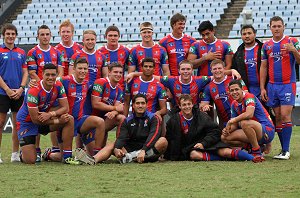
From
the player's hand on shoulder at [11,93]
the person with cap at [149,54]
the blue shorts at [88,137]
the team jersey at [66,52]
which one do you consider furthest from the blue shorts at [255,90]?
the player's hand on shoulder at [11,93]

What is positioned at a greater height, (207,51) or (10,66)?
(207,51)

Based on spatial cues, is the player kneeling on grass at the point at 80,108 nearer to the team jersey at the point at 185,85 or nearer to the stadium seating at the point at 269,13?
the team jersey at the point at 185,85

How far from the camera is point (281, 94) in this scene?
8797 millimetres

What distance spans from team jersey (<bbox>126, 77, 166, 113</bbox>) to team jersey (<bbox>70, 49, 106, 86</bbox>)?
20.9 inches

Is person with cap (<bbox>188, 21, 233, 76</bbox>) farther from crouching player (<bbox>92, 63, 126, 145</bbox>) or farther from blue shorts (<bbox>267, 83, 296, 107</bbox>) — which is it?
crouching player (<bbox>92, 63, 126, 145</bbox>)

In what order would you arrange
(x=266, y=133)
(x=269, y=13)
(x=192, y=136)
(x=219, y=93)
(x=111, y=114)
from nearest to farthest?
1. (x=266, y=133)
2. (x=192, y=136)
3. (x=111, y=114)
4. (x=219, y=93)
5. (x=269, y=13)

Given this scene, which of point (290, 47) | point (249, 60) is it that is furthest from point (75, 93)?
point (290, 47)

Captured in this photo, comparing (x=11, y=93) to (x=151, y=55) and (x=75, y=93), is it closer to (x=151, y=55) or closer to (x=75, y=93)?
(x=75, y=93)

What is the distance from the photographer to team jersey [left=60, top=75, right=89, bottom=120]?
879cm

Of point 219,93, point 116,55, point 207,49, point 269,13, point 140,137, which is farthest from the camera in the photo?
point 269,13

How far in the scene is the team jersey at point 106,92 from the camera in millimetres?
8961

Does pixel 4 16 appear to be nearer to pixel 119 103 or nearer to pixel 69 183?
pixel 119 103

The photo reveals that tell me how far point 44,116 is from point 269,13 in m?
14.7

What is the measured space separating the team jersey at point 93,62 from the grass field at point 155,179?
54.6 inches
